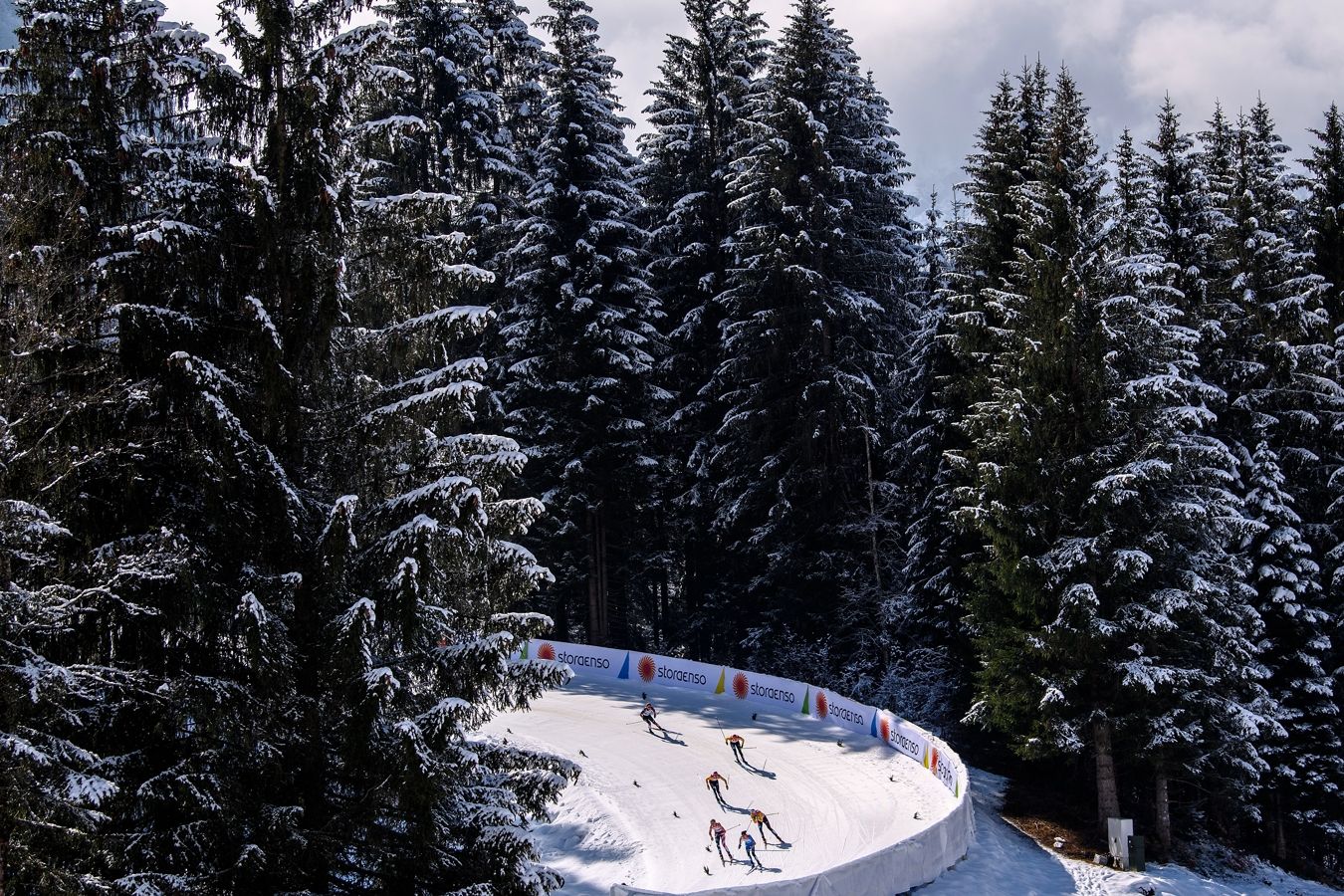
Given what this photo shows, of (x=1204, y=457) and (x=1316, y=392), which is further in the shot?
(x=1316, y=392)

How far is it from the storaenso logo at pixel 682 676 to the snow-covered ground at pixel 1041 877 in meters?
11.3

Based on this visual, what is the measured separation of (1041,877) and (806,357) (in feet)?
59.6

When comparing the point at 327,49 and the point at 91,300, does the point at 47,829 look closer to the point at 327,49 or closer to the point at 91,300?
the point at 91,300

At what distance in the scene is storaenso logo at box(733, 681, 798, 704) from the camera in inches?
1385

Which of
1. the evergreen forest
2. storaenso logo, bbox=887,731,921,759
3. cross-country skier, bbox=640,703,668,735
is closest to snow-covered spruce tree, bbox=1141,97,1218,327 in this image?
the evergreen forest

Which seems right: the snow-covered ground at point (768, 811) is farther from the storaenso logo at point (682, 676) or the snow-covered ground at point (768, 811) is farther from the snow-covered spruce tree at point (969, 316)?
the snow-covered spruce tree at point (969, 316)

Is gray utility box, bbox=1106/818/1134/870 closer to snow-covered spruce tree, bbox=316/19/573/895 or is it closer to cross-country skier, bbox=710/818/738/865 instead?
cross-country skier, bbox=710/818/738/865

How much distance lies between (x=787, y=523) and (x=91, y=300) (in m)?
26.6

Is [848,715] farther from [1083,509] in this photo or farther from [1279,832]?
[1279,832]

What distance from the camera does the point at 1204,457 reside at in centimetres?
2914

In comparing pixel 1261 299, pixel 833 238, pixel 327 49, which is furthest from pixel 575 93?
pixel 327 49

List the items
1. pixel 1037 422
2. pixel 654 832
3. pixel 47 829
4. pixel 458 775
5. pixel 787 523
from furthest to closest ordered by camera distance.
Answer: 1. pixel 787 523
2. pixel 1037 422
3. pixel 654 832
4. pixel 458 775
5. pixel 47 829

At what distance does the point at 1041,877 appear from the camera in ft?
82.5

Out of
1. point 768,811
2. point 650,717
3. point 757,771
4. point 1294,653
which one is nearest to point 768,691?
point 650,717
